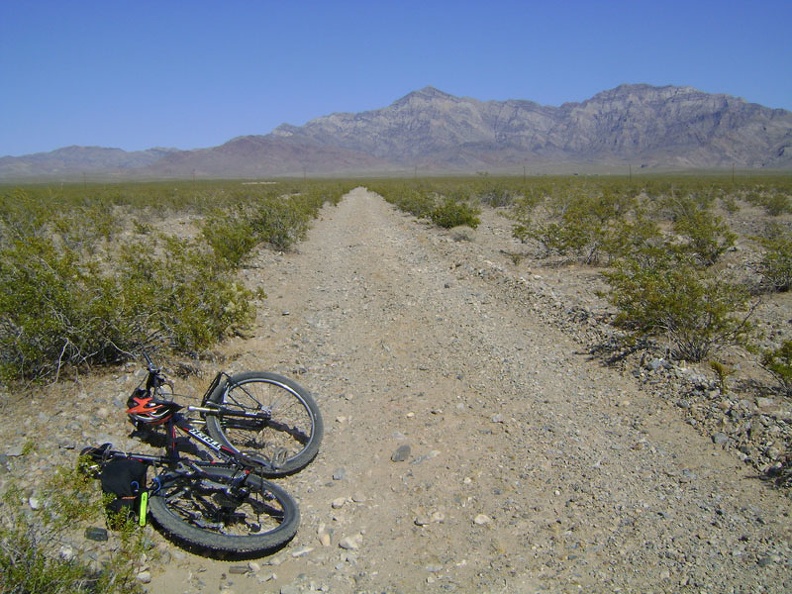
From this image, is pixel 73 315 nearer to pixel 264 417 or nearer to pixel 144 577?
pixel 264 417

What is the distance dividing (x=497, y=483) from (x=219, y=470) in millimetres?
2042

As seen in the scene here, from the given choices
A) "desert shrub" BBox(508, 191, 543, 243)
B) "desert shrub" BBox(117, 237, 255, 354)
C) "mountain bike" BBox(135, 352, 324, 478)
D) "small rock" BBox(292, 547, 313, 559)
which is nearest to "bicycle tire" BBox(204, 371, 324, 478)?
"mountain bike" BBox(135, 352, 324, 478)

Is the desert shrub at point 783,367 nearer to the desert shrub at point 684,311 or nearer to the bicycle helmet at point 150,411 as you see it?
the desert shrub at point 684,311

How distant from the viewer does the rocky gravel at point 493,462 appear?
3510mm

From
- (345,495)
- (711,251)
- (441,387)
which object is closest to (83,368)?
(345,495)

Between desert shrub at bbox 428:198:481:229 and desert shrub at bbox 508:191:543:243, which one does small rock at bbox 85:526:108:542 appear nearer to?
desert shrub at bbox 508:191:543:243

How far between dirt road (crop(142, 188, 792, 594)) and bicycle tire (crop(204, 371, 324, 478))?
0.21 meters

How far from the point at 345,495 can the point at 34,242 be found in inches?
157

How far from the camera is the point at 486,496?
4.29 m

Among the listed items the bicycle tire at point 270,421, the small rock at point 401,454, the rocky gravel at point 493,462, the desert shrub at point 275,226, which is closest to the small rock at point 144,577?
the rocky gravel at point 493,462

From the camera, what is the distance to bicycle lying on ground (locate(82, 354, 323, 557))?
3588 mm

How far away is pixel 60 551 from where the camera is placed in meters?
3.25

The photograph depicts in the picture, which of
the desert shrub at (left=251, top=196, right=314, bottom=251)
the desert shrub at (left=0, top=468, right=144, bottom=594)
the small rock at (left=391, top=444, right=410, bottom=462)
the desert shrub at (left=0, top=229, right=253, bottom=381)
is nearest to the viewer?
the desert shrub at (left=0, top=468, right=144, bottom=594)

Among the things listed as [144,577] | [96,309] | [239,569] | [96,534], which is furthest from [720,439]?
[96,309]
